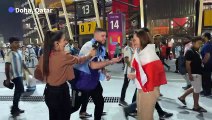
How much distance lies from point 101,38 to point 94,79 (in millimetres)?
606

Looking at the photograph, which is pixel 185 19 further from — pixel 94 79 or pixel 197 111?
pixel 94 79

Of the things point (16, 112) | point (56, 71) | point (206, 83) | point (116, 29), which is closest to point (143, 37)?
point (56, 71)

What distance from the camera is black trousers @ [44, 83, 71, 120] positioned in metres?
3.15

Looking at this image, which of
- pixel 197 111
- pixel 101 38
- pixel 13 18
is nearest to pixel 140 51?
pixel 101 38

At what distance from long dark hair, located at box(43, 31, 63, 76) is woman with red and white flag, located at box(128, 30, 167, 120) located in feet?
2.93

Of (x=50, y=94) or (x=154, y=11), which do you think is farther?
(x=154, y=11)

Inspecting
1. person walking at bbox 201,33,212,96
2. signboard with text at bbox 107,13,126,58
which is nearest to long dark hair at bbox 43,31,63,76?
person walking at bbox 201,33,212,96

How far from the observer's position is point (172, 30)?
757 inches

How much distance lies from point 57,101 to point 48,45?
0.64 metres

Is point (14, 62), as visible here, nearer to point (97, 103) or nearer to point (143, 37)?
point (97, 103)

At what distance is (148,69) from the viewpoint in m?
2.99

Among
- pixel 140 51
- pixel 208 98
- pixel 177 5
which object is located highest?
pixel 177 5

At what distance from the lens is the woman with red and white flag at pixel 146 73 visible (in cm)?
300

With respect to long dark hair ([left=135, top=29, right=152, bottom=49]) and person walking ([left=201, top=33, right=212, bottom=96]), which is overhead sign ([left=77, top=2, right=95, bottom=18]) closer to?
person walking ([left=201, top=33, right=212, bottom=96])
